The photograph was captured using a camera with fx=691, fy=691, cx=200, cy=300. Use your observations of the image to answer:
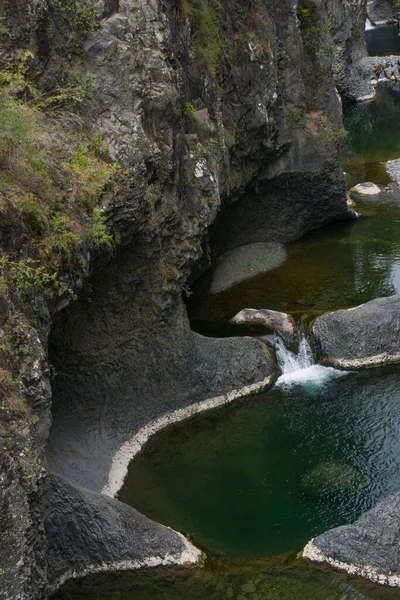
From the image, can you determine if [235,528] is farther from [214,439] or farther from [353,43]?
[353,43]

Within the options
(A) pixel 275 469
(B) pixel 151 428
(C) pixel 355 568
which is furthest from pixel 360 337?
(C) pixel 355 568

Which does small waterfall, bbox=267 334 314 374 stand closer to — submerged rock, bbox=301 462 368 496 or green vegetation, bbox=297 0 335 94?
submerged rock, bbox=301 462 368 496

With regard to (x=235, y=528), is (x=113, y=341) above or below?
above

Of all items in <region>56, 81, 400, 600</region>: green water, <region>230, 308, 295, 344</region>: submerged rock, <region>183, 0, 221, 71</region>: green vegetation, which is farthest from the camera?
<region>230, 308, 295, 344</region>: submerged rock

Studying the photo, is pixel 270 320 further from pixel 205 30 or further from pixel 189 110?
pixel 205 30

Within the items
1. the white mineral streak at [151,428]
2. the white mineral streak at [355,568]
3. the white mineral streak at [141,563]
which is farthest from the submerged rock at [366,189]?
the white mineral streak at [141,563]

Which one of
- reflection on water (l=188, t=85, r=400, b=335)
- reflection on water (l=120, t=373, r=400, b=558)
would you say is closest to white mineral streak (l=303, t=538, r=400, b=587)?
reflection on water (l=120, t=373, r=400, b=558)

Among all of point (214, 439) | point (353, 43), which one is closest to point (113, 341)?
point (214, 439)
